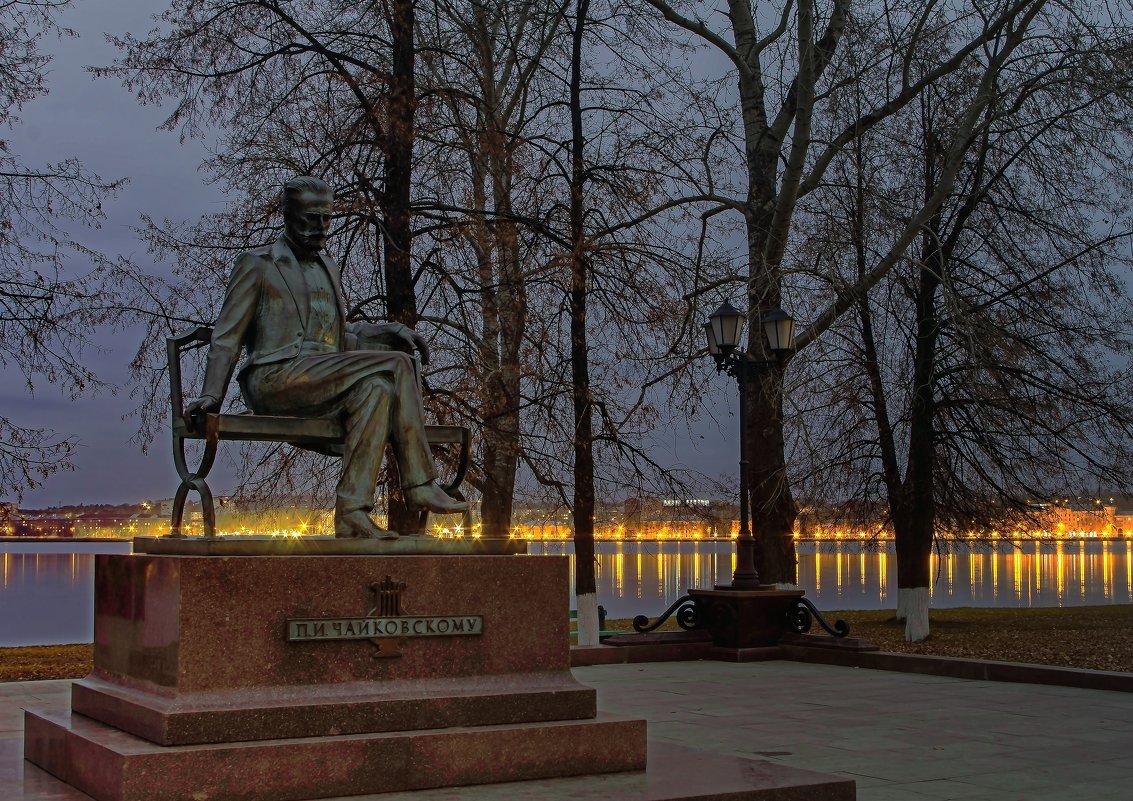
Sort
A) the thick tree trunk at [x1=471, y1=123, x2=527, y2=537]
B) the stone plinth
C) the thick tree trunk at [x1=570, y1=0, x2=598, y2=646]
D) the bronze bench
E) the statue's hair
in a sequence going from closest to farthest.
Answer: the stone plinth
the bronze bench
the statue's hair
the thick tree trunk at [x1=471, y1=123, x2=527, y2=537]
the thick tree trunk at [x1=570, y1=0, x2=598, y2=646]

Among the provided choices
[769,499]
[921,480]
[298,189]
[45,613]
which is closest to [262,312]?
[298,189]

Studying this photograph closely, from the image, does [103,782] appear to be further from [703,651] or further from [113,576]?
[703,651]

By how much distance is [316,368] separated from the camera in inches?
255

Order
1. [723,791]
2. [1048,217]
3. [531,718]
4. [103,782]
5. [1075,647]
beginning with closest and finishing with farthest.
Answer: [103,782], [723,791], [531,718], [1075,647], [1048,217]

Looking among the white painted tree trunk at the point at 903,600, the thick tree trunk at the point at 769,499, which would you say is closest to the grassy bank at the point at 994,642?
the white painted tree trunk at the point at 903,600

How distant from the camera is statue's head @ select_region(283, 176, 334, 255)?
6793 millimetres

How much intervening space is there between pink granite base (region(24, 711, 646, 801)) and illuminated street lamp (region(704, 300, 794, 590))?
742 centimetres

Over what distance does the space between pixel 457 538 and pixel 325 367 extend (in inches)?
44.1

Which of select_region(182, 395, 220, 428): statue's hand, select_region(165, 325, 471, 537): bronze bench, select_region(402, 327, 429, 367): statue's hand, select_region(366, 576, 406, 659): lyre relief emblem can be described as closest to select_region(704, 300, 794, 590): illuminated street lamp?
select_region(402, 327, 429, 367): statue's hand

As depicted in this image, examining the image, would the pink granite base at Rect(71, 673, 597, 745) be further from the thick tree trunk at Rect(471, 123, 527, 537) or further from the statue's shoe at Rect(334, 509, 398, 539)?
the thick tree trunk at Rect(471, 123, 527, 537)

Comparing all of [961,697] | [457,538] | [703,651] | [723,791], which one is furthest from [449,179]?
[723,791]

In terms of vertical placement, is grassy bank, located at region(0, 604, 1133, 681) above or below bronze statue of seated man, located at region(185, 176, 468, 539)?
below

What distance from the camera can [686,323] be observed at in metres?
16.7

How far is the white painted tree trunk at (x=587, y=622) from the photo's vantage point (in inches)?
621
